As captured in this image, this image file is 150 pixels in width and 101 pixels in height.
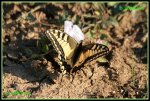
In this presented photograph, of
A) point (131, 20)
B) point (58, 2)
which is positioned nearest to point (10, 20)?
point (58, 2)

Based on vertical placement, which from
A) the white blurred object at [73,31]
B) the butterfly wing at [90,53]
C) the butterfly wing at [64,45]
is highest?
the white blurred object at [73,31]

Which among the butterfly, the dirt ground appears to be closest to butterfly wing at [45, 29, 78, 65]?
the butterfly

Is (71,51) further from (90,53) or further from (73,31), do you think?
(73,31)

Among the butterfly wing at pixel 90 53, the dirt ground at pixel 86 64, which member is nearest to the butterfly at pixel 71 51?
the butterfly wing at pixel 90 53

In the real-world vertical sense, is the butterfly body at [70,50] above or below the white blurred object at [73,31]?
below

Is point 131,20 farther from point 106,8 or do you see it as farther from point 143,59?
point 143,59

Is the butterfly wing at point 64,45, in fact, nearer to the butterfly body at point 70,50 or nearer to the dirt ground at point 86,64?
the butterfly body at point 70,50

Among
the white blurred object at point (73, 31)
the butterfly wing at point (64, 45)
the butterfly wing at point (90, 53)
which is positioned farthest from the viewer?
the white blurred object at point (73, 31)

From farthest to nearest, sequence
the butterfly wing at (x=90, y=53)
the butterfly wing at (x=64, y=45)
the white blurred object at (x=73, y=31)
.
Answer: the white blurred object at (x=73, y=31), the butterfly wing at (x=64, y=45), the butterfly wing at (x=90, y=53)

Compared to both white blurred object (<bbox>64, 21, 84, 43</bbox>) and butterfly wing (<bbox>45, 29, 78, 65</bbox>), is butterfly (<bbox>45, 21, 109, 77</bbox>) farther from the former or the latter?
white blurred object (<bbox>64, 21, 84, 43</bbox>)
